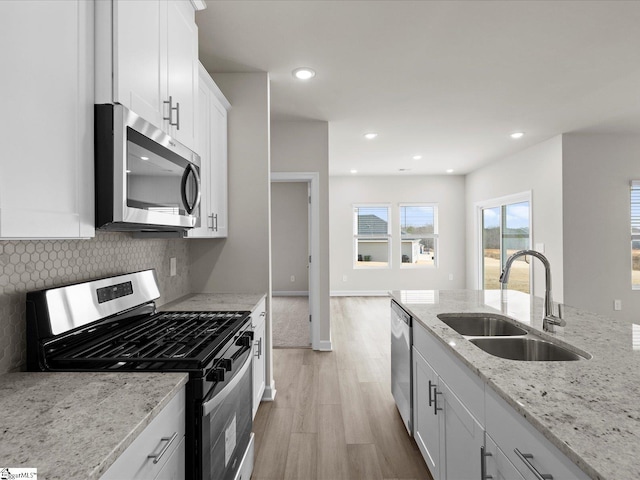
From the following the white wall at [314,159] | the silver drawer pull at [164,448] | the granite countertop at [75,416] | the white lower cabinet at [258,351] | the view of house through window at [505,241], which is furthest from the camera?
the view of house through window at [505,241]

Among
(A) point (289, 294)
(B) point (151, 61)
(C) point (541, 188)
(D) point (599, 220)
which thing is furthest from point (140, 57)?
(A) point (289, 294)

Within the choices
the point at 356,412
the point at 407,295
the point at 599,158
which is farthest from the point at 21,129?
the point at 599,158

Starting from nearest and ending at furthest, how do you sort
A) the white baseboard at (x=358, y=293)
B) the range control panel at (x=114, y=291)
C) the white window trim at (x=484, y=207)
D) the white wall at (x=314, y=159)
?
the range control panel at (x=114, y=291), the white wall at (x=314, y=159), the white window trim at (x=484, y=207), the white baseboard at (x=358, y=293)

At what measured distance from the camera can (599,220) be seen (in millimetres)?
4863

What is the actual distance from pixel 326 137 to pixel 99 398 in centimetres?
374

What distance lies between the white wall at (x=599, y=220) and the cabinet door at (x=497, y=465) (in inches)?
180

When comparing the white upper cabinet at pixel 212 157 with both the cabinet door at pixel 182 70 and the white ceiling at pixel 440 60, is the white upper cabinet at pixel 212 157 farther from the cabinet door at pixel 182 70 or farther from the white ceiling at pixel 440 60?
the white ceiling at pixel 440 60

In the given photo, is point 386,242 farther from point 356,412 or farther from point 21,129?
point 21,129

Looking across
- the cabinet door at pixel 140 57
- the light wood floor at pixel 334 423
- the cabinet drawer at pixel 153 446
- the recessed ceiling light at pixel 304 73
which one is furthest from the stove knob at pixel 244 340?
the recessed ceiling light at pixel 304 73

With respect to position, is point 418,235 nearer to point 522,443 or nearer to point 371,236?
point 371,236

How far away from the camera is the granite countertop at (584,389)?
741 mm

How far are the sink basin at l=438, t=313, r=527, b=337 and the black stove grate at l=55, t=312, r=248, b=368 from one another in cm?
119

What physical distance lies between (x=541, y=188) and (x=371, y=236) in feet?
11.7

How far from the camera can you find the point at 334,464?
6.93 feet
